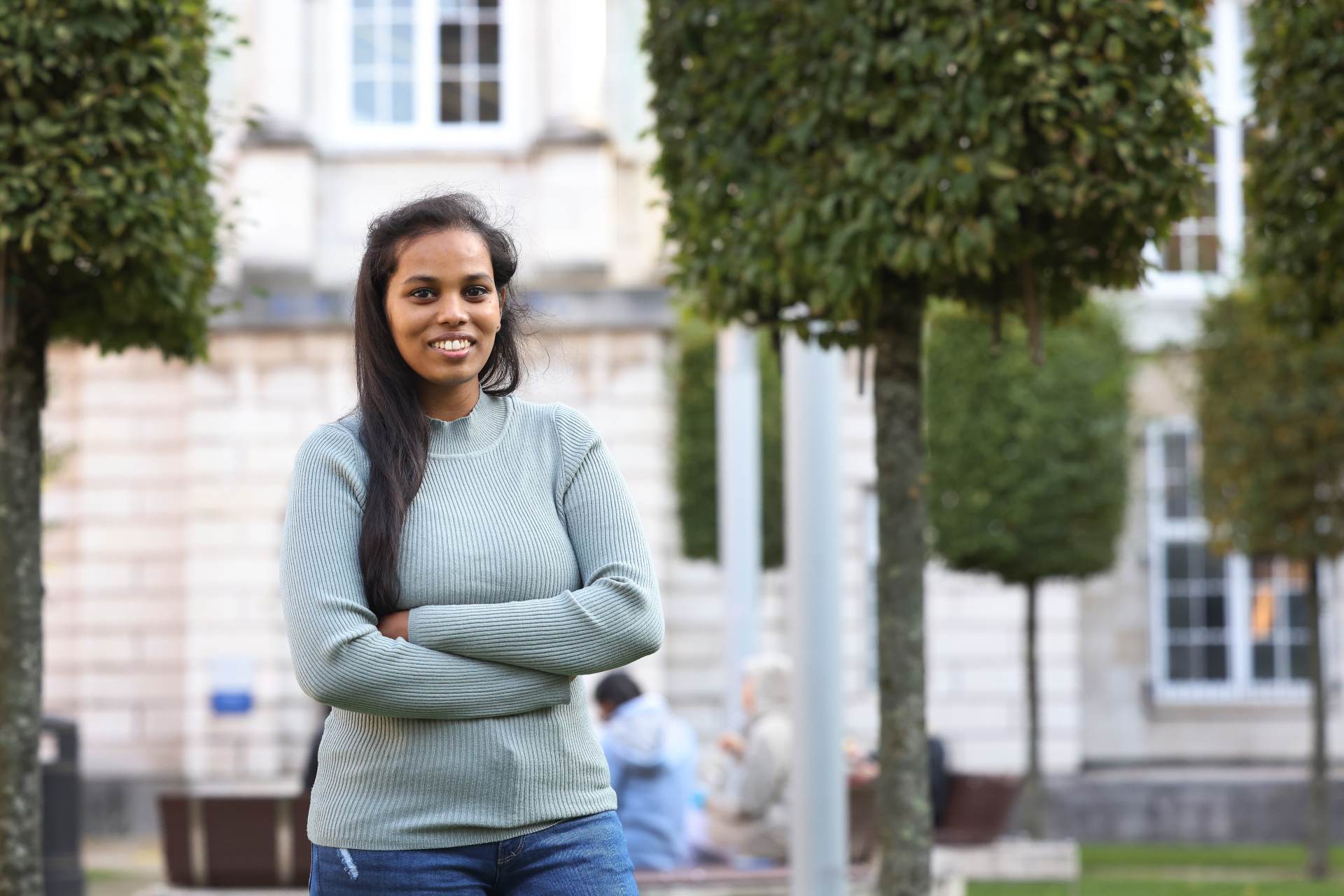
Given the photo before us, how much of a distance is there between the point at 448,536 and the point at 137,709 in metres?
16.5

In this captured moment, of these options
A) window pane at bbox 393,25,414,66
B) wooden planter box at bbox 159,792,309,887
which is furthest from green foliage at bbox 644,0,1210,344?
window pane at bbox 393,25,414,66

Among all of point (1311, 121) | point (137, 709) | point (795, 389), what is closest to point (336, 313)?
point (137, 709)

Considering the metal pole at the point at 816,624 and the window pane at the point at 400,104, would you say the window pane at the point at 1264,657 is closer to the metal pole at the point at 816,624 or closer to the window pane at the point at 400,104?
the window pane at the point at 400,104

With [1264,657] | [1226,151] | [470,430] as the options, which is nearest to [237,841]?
[470,430]

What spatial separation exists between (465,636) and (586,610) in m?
0.20

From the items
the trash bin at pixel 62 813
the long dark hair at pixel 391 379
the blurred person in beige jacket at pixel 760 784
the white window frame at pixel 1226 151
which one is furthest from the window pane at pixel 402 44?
the long dark hair at pixel 391 379

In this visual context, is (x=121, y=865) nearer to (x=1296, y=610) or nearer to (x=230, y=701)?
(x=230, y=701)

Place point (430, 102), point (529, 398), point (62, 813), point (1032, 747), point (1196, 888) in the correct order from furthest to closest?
1. point (430, 102)
2. point (529, 398)
3. point (1032, 747)
4. point (1196, 888)
5. point (62, 813)

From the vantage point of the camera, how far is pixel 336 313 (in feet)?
58.9

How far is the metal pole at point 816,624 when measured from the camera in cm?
714

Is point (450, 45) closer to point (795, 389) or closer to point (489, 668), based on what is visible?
point (795, 389)

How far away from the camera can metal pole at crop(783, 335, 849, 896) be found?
714 cm

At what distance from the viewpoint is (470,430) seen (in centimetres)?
303

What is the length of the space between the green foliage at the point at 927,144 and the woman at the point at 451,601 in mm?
2923
